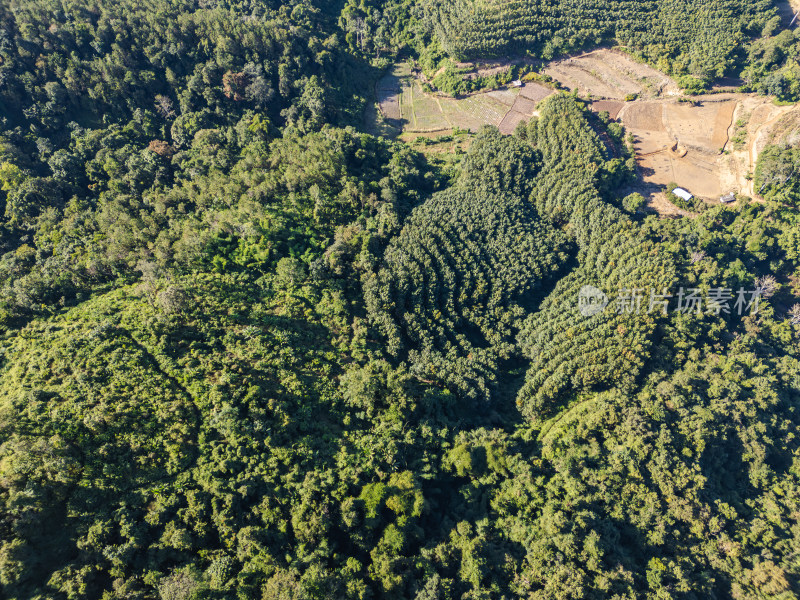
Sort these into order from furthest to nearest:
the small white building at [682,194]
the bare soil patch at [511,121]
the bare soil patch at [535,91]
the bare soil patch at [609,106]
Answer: the bare soil patch at [535,91]
the bare soil patch at [609,106]
the bare soil patch at [511,121]
the small white building at [682,194]

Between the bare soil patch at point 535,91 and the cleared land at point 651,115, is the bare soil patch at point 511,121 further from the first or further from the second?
the bare soil patch at point 535,91

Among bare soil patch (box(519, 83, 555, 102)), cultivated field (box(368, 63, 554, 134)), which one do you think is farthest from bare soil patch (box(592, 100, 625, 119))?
cultivated field (box(368, 63, 554, 134))

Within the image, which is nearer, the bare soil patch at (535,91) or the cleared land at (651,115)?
the cleared land at (651,115)

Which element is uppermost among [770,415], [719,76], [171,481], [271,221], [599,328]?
[719,76]

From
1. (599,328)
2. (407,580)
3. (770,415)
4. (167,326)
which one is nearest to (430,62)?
(599,328)

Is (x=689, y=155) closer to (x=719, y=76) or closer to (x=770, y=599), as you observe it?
(x=719, y=76)

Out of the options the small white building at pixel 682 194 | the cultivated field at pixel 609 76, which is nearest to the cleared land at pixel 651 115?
the cultivated field at pixel 609 76

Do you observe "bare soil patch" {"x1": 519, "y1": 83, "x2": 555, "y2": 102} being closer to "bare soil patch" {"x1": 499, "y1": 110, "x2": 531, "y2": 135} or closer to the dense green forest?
"bare soil patch" {"x1": 499, "y1": 110, "x2": 531, "y2": 135}
